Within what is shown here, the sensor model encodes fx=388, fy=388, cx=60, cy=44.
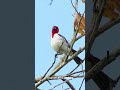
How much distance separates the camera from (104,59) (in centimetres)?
124

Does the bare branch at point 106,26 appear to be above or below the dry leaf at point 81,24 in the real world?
below

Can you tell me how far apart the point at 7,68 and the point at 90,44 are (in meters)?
0.28

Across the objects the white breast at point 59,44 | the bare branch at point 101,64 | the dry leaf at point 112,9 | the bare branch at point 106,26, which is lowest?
the bare branch at point 101,64

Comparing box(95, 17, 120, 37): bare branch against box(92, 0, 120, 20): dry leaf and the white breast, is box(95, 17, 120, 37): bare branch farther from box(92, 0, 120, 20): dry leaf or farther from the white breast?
the white breast

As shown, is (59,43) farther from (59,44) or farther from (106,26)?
(106,26)

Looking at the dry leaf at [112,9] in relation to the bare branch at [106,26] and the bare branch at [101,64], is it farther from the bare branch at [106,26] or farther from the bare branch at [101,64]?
the bare branch at [101,64]

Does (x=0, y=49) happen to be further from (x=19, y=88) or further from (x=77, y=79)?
(x=77, y=79)

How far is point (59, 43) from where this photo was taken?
51.6 inches

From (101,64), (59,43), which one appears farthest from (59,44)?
(101,64)

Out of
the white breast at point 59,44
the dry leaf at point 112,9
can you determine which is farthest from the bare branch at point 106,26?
the white breast at point 59,44

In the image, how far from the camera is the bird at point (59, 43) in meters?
1.28

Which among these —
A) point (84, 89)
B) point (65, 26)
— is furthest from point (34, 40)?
point (84, 89)

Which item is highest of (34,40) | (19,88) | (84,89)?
(34,40)

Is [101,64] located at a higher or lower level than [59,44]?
lower
